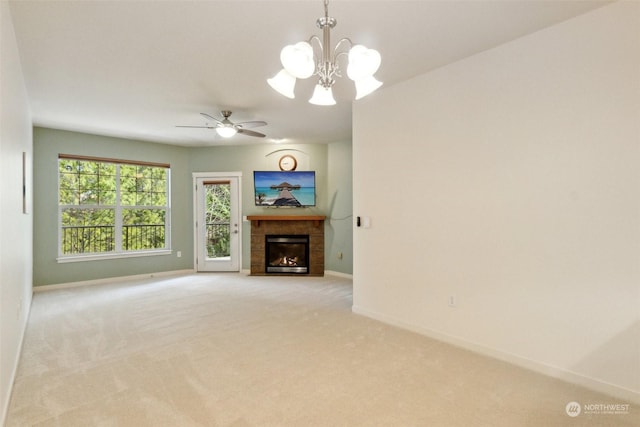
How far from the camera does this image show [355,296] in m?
4.12

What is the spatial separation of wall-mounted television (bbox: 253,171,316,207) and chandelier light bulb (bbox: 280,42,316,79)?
5021 mm

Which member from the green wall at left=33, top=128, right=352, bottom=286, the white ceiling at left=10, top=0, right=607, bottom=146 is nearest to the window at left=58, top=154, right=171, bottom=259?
the green wall at left=33, top=128, right=352, bottom=286

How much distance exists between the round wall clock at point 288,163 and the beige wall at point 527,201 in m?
3.28

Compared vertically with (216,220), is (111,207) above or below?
above

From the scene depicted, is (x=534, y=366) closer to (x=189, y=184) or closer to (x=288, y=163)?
(x=288, y=163)

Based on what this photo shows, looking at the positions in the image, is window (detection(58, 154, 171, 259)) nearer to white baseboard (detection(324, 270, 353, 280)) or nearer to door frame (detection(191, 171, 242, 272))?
door frame (detection(191, 171, 242, 272))

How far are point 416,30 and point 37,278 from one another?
635cm

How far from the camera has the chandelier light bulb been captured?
5.32ft

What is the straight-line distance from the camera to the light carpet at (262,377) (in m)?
2.03

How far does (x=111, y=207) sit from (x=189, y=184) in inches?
59.7

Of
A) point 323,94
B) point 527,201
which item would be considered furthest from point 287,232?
point 323,94

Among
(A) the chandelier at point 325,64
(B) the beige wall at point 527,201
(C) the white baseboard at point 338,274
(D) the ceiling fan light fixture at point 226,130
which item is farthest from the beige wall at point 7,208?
(C) the white baseboard at point 338,274

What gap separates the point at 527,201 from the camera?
268cm

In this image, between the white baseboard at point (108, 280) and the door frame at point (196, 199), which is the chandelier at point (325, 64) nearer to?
the door frame at point (196, 199)
